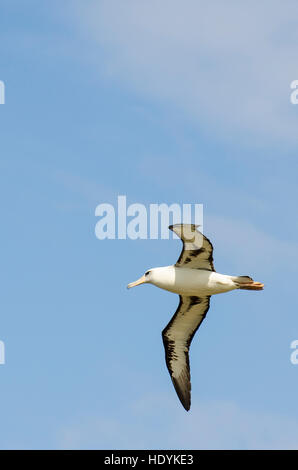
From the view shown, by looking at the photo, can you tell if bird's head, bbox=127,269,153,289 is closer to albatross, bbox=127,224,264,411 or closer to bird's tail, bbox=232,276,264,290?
albatross, bbox=127,224,264,411

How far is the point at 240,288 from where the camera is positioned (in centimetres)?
3684

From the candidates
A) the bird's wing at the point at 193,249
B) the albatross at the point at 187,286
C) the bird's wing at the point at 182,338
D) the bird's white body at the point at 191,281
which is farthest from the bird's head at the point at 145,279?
the bird's wing at the point at 182,338

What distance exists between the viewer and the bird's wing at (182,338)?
3872 centimetres

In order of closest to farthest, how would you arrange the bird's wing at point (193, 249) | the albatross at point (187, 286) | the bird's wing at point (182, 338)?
the bird's wing at point (193, 249) → the albatross at point (187, 286) → the bird's wing at point (182, 338)

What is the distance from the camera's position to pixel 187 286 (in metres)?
37.0

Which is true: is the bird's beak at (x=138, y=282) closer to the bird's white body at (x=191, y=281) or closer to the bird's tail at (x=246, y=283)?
the bird's white body at (x=191, y=281)

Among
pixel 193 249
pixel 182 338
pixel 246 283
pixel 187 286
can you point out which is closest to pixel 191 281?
pixel 187 286

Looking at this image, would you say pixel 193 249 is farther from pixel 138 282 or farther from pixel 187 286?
pixel 138 282

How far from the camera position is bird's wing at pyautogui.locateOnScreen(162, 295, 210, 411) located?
3872 centimetres
